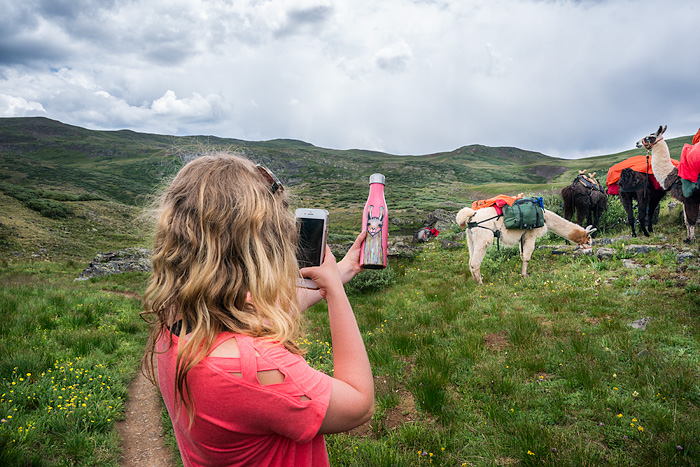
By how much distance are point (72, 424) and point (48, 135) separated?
229020 mm

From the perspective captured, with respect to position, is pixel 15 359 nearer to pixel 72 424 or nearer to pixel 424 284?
pixel 72 424

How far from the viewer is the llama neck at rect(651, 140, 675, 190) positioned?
1082cm

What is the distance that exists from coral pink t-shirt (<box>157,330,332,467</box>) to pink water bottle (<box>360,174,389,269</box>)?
Result: 123cm

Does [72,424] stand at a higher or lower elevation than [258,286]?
lower

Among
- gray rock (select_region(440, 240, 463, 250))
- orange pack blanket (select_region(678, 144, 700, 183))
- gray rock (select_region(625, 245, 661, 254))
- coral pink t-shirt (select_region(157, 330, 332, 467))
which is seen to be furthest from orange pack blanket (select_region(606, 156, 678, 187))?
coral pink t-shirt (select_region(157, 330, 332, 467))

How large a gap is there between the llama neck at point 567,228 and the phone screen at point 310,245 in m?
11.2

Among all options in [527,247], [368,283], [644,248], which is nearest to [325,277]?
[368,283]

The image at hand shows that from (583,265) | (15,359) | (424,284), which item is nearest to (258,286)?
(15,359)

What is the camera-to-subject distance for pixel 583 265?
1016cm

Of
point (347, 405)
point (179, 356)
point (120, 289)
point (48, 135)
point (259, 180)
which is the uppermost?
point (48, 135)

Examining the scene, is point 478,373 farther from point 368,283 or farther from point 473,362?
point 368,283

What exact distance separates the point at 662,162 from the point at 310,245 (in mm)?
13509

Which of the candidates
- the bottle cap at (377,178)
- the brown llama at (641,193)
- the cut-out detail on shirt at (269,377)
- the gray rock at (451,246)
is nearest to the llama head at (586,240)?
the brown llama at (641,193)

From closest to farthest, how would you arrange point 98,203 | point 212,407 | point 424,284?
1. point 212,407
2. point 424,284
3. point 98,203
